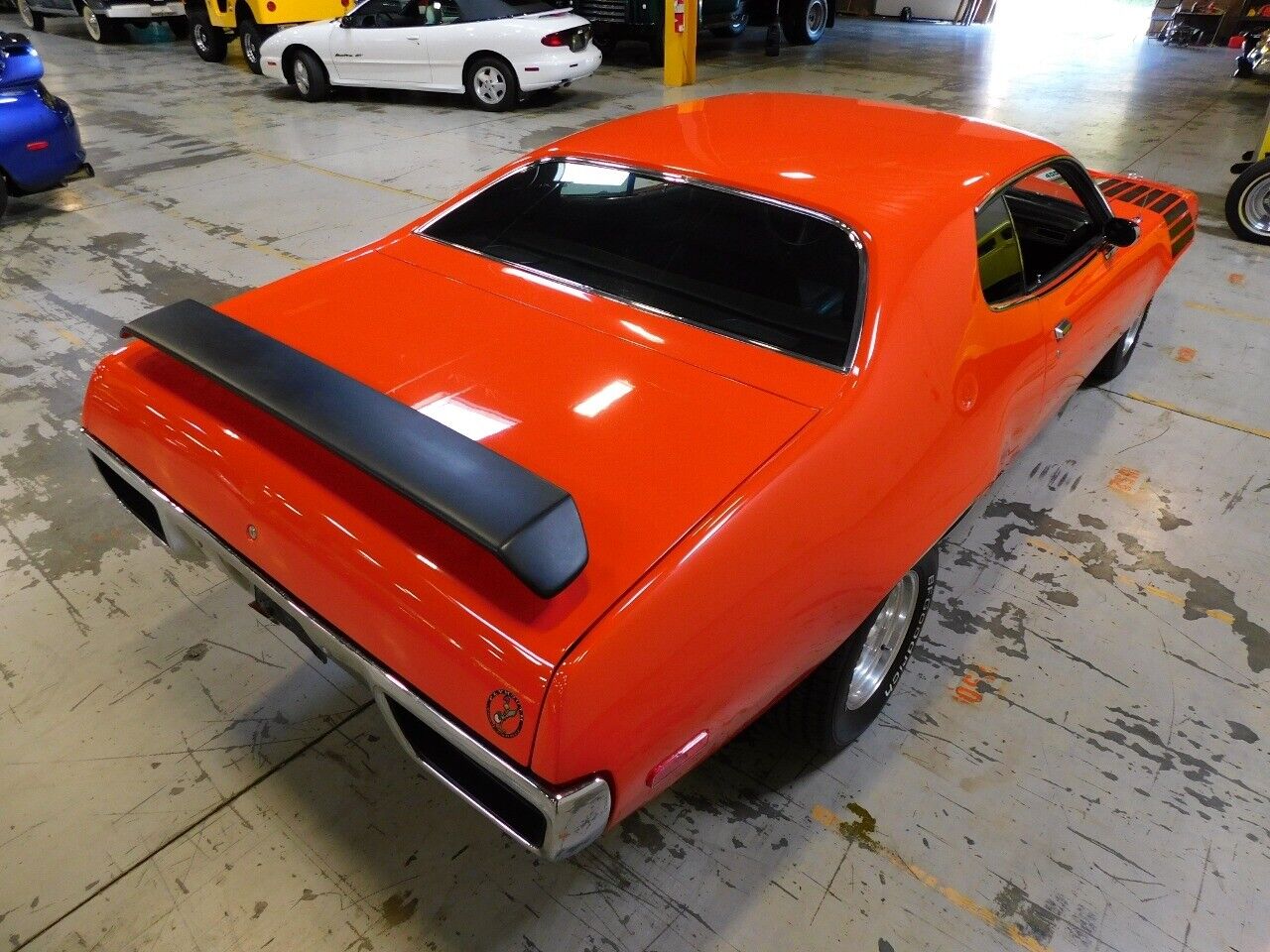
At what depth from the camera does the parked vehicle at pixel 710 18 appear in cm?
1091

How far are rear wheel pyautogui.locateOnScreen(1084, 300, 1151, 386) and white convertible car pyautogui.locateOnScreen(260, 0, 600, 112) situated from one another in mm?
6604

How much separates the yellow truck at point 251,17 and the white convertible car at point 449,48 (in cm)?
132

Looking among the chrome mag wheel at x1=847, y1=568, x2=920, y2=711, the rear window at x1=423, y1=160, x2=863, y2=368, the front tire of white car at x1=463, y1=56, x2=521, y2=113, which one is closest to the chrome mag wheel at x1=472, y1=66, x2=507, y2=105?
the front tire of white car at x1=463, y1=56, x2=521, y2=113

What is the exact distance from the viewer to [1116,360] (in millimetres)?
3730

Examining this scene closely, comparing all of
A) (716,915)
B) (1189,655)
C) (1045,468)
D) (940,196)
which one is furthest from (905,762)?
(1045,468)

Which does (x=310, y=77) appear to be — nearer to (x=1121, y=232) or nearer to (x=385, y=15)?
(x=385, y=15)

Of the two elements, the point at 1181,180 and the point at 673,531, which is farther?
the point at 1181,180

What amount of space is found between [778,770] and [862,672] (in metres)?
0.33

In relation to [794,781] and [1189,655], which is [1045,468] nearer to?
[1189,655]

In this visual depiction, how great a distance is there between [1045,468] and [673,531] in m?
2.38

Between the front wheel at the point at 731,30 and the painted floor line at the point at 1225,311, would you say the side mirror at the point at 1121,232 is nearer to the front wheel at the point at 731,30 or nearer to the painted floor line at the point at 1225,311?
the painted floor line at the point at 1225,311

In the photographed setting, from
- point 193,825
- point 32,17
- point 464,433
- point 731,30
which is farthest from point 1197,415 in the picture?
point 32,17

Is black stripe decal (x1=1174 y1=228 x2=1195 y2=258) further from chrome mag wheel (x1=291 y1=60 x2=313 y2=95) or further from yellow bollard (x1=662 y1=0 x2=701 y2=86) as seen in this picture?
chrome mag wheel (x1=291 y1=60 x2=313 y2=95)

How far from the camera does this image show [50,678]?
2299 mm
